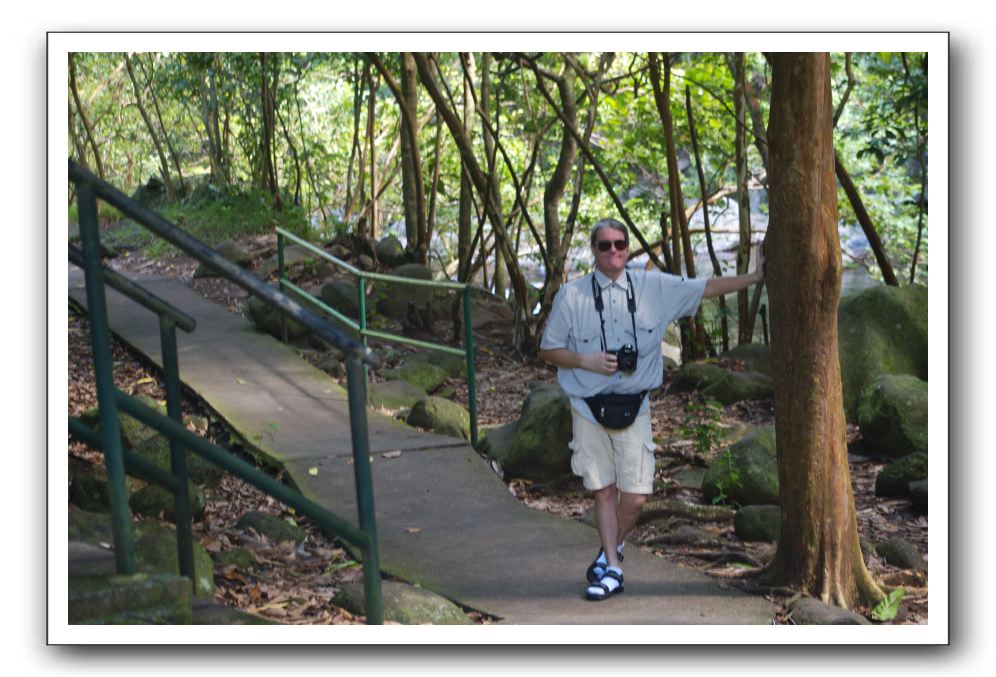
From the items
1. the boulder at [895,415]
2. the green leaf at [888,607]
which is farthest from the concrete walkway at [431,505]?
the boulder at [895,415]

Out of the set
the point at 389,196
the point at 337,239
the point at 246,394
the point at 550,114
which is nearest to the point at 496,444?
the point at 246,394

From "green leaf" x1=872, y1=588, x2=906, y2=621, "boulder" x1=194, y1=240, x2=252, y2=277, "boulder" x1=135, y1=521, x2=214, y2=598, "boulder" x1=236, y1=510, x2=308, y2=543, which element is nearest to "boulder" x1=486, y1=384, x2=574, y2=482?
"boulder" x1=236, y1=510, x2=308, y2=543

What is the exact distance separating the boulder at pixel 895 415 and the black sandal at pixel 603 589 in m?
2.76

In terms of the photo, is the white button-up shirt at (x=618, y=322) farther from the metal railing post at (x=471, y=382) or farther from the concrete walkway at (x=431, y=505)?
the metal railing post at (x=471, y=382)

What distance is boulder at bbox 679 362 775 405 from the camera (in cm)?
845

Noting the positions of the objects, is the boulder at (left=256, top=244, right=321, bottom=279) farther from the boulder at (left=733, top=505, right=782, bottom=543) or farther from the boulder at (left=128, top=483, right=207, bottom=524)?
the boulder at (left=733, top=505, right=782, bottom=543)

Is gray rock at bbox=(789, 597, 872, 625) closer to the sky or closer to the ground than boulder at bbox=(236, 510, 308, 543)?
closer to the ground

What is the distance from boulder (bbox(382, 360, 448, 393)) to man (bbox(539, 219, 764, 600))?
13.9 ft

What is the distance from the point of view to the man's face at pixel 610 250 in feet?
15.0

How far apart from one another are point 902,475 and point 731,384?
224cm

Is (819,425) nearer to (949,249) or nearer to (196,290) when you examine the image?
(949,249)

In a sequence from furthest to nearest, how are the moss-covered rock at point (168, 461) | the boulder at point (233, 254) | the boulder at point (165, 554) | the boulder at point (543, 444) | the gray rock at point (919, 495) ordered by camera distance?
1. the boulder at point (233, 254)
2. the boulder at point (543, 444)
3. the gray rock at point (919, 495)
4. the moss-covered rock at point (168, 461)
5. the boulder at point (165, 554)

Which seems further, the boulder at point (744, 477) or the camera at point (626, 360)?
the boulder at point (744, 477)

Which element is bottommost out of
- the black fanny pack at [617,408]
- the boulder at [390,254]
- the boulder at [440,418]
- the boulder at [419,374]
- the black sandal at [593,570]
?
the black sandal at [593,570]
